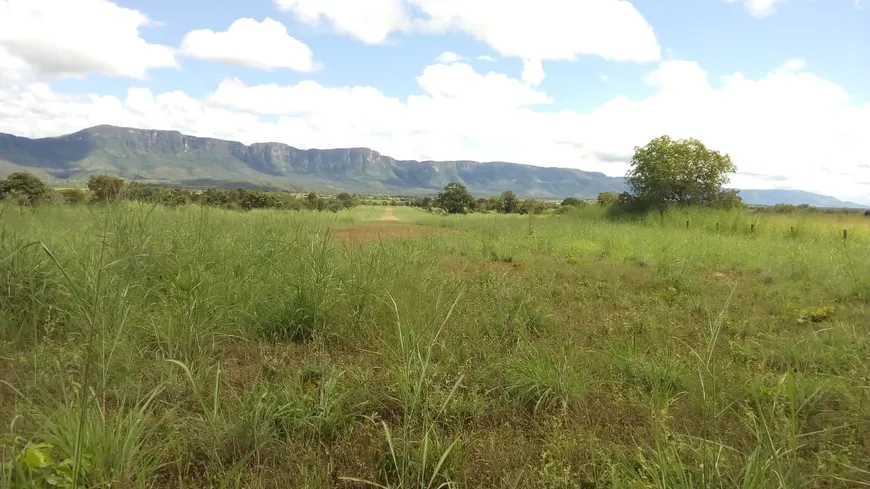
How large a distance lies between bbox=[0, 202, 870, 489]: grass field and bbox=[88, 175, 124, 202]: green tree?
199 mm

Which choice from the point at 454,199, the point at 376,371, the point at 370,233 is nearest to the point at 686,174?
the point at 370,233

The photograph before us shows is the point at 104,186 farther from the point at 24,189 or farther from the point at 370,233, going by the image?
the point at 370,233

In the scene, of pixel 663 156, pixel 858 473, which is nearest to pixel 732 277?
pixel 858 473

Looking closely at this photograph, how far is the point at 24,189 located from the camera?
5.93m

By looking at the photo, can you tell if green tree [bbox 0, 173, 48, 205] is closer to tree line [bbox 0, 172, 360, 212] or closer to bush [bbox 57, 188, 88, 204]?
tree line [bbox 0, 172, 360, 212]

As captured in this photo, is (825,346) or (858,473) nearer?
(858,473)

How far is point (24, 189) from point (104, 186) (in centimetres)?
322

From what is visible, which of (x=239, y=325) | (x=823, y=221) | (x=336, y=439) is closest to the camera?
(x=336, y=439)

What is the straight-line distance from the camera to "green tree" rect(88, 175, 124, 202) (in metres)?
3.95

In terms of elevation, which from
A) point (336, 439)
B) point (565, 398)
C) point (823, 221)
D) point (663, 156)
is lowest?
point (336, 439)

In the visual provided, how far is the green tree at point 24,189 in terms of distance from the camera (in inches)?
204

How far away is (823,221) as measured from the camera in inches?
537

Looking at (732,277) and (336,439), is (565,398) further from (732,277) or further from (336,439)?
(732,277)

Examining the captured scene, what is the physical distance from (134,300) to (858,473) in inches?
156
